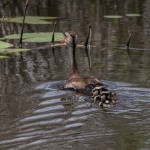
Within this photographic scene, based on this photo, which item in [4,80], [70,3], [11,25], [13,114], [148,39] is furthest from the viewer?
[70,3]

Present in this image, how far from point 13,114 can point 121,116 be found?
1330mm

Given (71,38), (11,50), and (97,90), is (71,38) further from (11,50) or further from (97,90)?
(11,50)

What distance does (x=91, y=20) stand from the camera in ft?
53.2

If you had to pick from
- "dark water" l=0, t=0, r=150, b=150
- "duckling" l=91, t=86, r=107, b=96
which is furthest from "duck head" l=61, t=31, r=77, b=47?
"duckling" l=91, t=86, r=107, b=96

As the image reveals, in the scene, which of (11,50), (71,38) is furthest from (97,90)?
(11,50)

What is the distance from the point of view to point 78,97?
8281 millimetres

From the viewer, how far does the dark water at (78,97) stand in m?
6.16

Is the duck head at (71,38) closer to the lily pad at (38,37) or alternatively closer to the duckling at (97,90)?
the duckling at (97,90)

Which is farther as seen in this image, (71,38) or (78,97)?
(71,38)

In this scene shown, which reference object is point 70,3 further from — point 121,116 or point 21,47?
point 121,116

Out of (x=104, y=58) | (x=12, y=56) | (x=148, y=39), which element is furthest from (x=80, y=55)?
(x=148, y=39)

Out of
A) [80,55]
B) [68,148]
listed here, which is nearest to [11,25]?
[80,55]

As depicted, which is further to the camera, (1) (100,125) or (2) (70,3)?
(2) (70,3)

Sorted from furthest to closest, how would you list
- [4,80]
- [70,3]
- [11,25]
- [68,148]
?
[70,3], [11,25], [4,80], [68,148]
